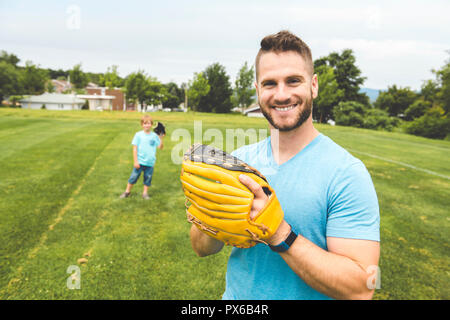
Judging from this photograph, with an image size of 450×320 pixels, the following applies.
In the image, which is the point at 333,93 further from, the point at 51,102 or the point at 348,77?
the point at 51,102

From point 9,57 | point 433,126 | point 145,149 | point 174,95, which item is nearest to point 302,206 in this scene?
point 145,149

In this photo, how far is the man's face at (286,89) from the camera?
1.73 m

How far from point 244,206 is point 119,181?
25.7 feet

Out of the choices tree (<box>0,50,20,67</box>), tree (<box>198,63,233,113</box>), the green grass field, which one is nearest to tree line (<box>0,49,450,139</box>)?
tree (<box>198,63,233,113</box>)

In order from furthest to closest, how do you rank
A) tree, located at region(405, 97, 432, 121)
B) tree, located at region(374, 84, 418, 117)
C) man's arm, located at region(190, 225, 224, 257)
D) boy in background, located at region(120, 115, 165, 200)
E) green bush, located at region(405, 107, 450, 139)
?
tree, located at region(374, 84, 418, 117), tree, located at region(405, 97, 432, 121), green bush, located at region(405, 107, 450, 139), boy in background, located at region(120, 115, 165, 200), man's arm, located at region(190, 225, 224, 257)

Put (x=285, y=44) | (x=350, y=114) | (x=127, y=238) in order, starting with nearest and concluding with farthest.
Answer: (x=285, y=44), (x=127, y=238), (x=350, y=114)

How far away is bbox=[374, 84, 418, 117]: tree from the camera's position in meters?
53.2

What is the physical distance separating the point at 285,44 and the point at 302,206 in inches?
39.8

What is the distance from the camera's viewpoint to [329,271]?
137cm

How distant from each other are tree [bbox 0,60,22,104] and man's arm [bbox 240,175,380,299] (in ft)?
241

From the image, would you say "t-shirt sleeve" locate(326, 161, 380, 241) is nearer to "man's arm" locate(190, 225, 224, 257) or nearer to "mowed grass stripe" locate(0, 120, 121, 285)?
"man's arm" locate(190, 225, 224, 257)

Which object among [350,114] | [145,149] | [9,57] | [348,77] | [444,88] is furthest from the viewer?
[9,57]

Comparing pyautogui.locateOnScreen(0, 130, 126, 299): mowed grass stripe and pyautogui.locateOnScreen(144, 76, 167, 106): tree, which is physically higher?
pyautogui.locateOnScreen(144, 76, 167, 106): tree

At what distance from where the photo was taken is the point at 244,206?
4.86 feet
